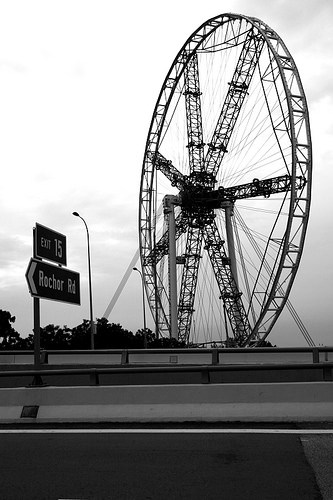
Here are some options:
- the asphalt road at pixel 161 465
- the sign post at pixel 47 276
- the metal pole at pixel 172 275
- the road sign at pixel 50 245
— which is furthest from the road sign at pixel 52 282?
the metal pole at pixel 172 275

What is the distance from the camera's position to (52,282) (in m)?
12.4

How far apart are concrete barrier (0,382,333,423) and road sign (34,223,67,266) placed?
2865mm

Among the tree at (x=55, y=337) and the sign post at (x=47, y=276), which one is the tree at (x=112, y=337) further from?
the sign post at (x=47, y=276)

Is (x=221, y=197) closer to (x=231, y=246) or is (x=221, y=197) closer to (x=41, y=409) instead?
(x=231, y=246)

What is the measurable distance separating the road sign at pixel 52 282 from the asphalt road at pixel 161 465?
3.19m

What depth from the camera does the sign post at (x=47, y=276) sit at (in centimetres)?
1180

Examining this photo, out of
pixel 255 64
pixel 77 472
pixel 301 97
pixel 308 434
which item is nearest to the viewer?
pixel 77 472

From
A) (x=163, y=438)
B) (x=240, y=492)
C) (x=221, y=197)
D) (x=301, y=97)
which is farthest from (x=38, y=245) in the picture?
(x=221, y=197)

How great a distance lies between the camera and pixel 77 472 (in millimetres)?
7504

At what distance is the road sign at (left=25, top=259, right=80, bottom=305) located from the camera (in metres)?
11.8

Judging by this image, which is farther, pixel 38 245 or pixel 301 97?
pixel 301 97

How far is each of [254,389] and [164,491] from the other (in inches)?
144

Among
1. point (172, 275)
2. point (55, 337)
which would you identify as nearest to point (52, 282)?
point (172, 275)

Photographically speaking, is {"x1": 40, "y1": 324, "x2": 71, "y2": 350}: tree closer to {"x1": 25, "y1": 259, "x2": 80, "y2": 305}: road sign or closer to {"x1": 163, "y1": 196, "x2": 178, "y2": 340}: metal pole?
{"x1": 163, "y1": 196, "x2": 178, "y2": 340}: metal pole
